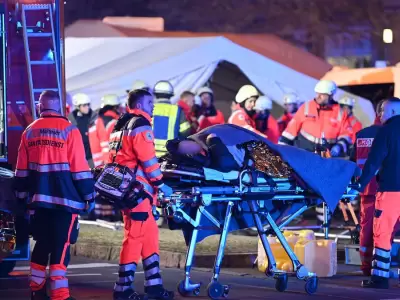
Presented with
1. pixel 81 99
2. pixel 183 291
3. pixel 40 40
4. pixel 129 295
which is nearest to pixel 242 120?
pixel 81 99

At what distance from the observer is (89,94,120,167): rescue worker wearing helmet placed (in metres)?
18.4

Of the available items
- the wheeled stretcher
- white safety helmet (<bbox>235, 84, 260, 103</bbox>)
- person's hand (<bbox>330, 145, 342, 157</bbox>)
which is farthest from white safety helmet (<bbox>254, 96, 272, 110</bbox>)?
the wheeled stretcher

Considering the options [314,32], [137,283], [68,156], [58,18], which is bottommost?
[137,283]

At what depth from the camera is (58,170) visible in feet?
32.8

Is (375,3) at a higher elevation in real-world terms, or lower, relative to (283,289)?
higher

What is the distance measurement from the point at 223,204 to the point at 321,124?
17.2ft

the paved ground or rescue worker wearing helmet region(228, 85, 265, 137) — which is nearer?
the paved ground

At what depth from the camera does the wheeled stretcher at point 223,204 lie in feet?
34.9

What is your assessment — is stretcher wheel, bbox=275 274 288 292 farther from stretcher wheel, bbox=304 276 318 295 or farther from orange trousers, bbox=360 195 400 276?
orange trousers, bbox=360 195 400 276

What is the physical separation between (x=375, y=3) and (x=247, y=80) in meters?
12.5

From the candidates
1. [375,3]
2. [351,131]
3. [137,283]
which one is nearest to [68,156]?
[137,283]

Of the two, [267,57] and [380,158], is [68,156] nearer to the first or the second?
[380,158]

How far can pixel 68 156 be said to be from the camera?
32.9 feet

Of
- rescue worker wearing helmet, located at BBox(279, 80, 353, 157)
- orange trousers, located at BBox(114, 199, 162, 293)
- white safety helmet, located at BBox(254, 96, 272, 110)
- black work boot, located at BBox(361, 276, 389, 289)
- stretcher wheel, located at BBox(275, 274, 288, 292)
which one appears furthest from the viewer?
white safety helmet, located at BBox(254, 96, 272, 110)
